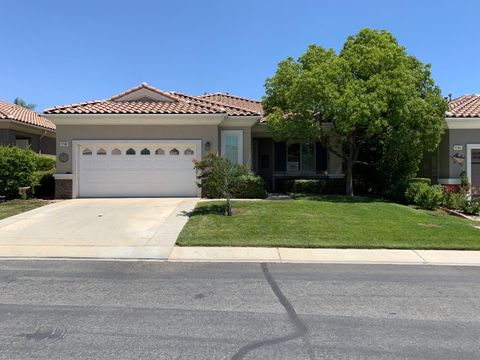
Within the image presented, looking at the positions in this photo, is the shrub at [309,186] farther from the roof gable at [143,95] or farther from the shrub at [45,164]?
the shrub at [45,164]

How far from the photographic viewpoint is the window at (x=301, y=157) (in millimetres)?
22781

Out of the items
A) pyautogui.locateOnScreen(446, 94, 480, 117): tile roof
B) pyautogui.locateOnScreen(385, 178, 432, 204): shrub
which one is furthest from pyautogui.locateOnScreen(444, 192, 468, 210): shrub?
pyautogui.locateOnScreen(446, 94, 480, 117): tile roof

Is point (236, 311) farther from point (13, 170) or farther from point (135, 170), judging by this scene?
point (13, 170)

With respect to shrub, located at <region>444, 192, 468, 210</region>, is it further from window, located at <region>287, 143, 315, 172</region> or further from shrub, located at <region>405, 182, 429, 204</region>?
window, located at <region>287, 143, 315, 172</region>

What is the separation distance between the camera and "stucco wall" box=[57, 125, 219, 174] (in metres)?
18.1

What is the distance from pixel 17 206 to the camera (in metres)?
15.6

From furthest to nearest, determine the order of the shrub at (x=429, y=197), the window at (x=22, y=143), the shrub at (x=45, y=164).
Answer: the window at (x=22, y=143), the shrub at (x=45, y=164), the shrub at (x=429, y=197)

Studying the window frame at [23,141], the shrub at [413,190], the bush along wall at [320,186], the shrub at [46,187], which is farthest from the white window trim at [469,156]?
the window frame at [23,141]

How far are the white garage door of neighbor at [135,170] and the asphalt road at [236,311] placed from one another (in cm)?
983

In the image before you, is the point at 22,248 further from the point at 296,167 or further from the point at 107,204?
the point at 296,167

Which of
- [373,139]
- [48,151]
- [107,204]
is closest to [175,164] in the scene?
[107,204]

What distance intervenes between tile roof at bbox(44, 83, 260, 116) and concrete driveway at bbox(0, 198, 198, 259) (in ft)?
12.3

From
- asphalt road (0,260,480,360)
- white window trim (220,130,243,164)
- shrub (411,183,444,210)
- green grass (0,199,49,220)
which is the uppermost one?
white window trim (220,130,243,164)

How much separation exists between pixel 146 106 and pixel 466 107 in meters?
14.5
